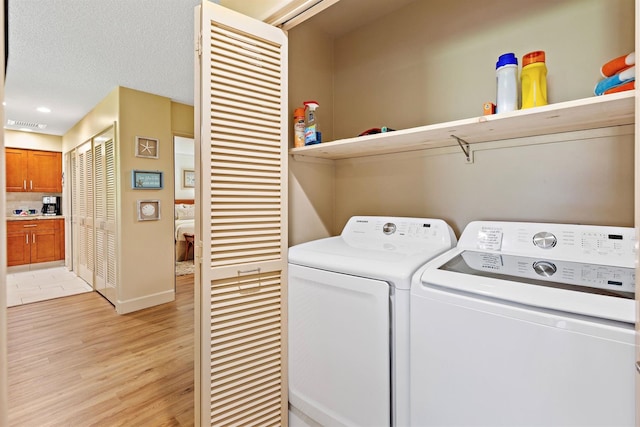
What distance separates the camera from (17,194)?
221 inches

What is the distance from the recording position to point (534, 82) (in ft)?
3.80

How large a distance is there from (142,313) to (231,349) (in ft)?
8.50

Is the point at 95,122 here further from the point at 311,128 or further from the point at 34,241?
the point at 311,128

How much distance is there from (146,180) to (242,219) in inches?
108

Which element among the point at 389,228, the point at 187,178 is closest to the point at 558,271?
the point at 389,228

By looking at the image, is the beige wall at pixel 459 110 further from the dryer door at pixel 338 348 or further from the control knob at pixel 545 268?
the dryer door at pixel 338 348

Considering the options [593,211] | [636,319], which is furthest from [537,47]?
[636,319]

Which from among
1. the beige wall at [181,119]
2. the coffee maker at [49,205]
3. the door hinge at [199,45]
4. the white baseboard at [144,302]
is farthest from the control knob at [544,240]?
the coffee maker at [49,205]

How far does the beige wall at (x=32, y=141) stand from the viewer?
5211 mm

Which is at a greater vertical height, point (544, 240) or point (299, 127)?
point (299, 127)

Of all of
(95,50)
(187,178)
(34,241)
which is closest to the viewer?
(95,50)

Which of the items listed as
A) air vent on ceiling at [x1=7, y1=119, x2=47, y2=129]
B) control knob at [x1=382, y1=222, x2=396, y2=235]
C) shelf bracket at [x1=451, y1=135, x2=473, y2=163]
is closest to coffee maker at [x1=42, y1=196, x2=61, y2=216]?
air vent on ceiling at [x1=7, y1=119, x2=47, y2=129]

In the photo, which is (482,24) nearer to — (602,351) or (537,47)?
(537,47)

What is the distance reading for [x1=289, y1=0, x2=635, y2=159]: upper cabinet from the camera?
3.95ft
